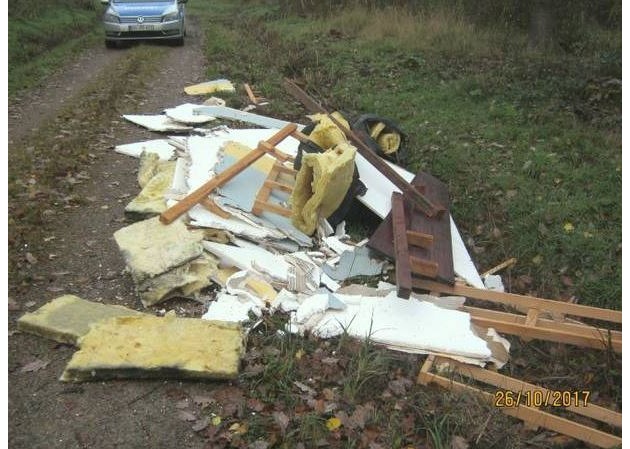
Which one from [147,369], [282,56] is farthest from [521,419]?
[282,56]

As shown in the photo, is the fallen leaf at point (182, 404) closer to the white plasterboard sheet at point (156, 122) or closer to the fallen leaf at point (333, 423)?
the fallen leaf at point (333, 423)

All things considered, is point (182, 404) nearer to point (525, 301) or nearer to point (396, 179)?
point (525, 301)

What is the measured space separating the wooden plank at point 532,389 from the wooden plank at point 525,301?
0.67 metres

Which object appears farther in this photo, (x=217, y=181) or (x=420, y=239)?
(x=217, y=181)

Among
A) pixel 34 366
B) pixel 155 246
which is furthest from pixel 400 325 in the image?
pixel 34 366

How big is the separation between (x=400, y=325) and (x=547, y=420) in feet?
3.50

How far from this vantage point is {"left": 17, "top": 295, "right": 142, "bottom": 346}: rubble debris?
3553 mm

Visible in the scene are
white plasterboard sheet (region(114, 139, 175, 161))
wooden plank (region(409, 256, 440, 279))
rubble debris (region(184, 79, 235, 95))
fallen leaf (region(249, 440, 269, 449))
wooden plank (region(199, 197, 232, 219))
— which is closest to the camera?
fallen leaf (region(249, 440, 269, 449))

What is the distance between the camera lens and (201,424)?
9.95ft

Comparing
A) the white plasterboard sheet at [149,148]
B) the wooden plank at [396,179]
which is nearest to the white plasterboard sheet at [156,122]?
the white plasterboard sheet at [149,148]

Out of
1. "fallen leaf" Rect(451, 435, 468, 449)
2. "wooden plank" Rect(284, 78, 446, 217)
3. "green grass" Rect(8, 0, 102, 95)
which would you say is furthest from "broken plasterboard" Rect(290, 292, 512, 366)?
"green grass" Rect(8, 0, 102, 95)

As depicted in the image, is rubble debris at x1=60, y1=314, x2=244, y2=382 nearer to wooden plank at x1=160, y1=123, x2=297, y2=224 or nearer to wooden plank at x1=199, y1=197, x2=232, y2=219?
wooden plank at x1=160, y1=123, x2=297, y2=224

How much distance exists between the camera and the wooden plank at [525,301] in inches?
154

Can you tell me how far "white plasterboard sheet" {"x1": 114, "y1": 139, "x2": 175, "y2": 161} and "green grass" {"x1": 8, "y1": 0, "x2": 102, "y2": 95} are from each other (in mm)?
3955
